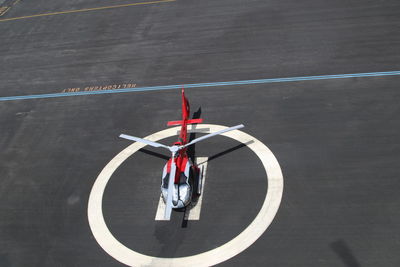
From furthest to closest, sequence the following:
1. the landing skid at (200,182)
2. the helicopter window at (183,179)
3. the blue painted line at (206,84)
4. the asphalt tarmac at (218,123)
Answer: the blue painted line at (206,84) < the landing skid at (200,182) < the helicopter window at (183,179) < the asphalt tarmac at (218,123)

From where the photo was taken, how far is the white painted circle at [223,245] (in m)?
19.8

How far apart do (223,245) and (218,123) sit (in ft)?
31.6

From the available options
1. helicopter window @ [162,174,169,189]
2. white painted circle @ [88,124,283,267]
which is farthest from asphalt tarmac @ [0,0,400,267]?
helicopter window @ [162,174,169,189]

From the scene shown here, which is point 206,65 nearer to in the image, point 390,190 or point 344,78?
point 344,78

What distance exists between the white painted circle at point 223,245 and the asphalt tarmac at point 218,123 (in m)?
0.32

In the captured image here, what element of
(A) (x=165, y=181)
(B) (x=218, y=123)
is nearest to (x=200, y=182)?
(A) (x=165, y=181)

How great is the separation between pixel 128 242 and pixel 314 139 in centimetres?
1288

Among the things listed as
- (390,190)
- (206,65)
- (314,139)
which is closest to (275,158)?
(314,139)

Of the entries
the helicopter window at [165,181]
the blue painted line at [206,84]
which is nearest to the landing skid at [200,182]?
the helicopter window at [165,181]

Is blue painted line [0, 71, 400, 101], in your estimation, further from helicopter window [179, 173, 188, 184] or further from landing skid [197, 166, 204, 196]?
helicopter window [179, 173, 188, 184]

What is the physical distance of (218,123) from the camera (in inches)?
1071

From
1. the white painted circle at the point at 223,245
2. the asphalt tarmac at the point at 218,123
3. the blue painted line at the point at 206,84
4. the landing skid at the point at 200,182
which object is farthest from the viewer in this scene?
the blue painted line at the point at 206,84

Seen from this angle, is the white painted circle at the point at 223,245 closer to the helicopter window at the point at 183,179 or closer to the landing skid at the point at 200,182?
the landing skid at the point at 200,182

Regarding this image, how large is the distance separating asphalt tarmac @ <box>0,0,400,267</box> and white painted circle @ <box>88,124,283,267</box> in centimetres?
32
